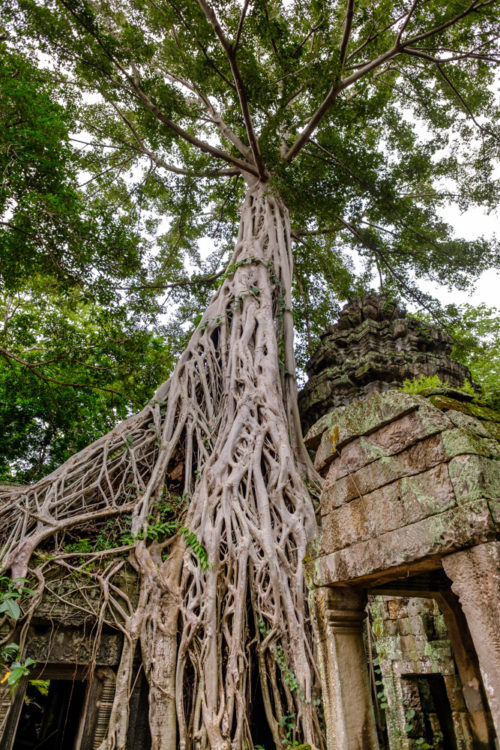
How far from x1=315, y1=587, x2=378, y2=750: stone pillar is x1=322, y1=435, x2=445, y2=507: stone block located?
1.29ft

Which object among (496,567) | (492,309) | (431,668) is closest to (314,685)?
(431,668)

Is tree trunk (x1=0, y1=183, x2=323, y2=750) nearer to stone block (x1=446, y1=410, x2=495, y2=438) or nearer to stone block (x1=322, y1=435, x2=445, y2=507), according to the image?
stone block (x1=322, y1=435, x2=445, y2=507)

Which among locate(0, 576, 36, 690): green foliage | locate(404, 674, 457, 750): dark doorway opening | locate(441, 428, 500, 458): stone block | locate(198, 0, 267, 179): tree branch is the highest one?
locate(198, 0, 267, 179): tree branch

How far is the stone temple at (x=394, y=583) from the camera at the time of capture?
138cm

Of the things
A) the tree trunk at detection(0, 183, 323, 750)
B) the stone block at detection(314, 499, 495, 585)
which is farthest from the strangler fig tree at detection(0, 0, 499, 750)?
the stone block at detection(314, 499, 495, 585)

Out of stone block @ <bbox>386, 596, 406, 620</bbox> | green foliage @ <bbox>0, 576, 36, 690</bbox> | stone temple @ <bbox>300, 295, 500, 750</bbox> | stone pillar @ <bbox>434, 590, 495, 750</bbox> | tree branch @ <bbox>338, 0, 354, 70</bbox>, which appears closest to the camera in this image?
stone temple @ <bbox>300, 295, 500, 750</bbox>

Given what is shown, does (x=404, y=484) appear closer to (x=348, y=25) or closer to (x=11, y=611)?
(x=11, y=611)

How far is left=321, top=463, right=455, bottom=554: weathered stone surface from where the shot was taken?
151 centimetres

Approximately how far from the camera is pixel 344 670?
1777mm

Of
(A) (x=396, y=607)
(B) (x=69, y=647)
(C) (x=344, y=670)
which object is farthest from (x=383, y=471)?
(A) (x=396, y=607)

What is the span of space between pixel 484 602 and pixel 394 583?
79cm

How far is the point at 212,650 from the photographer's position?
9.07 feet

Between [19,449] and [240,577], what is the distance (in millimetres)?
5900

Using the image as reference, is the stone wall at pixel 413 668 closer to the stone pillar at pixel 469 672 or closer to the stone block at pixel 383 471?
the stone pillar at pixel 469 672
